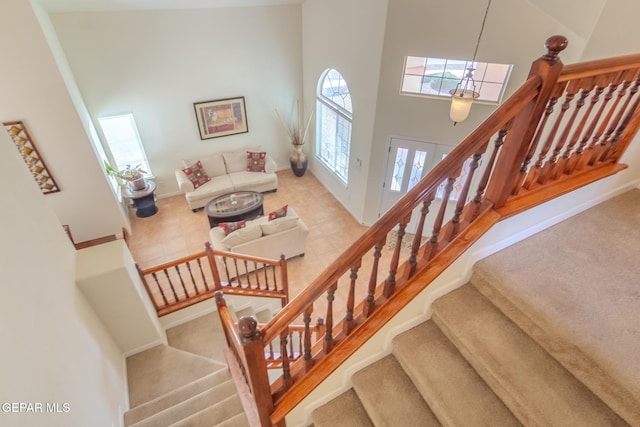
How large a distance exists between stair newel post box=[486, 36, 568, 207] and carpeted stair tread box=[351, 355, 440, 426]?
3.33ft

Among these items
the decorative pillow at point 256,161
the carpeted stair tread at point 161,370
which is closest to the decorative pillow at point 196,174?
the decorative pillow at point 256,161

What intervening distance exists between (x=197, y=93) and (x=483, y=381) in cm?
652

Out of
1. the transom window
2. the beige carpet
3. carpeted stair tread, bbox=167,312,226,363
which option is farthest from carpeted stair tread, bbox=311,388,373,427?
the transom window

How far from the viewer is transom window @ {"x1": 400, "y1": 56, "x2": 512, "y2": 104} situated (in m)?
4.17

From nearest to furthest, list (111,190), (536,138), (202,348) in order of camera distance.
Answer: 1. (536,138)
2. (202,348)
3. (111,190)

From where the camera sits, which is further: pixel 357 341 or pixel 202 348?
pixel 202 348

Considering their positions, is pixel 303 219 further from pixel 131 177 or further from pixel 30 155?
pixel 30 155

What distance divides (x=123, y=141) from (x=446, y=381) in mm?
6664

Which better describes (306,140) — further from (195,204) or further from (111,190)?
(111,190)

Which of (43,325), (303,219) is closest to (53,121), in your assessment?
(43,325)

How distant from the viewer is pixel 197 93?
20.7ft

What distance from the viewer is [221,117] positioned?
6.73 meters

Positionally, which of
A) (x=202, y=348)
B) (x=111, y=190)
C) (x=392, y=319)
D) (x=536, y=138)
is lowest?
(x=202, y=348)

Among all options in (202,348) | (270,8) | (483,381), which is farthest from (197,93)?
(483,381)
